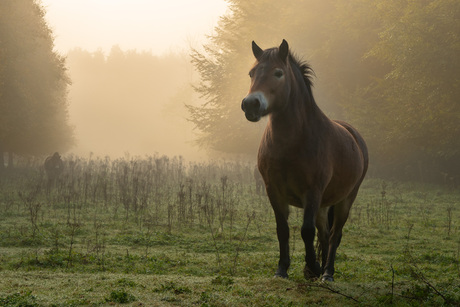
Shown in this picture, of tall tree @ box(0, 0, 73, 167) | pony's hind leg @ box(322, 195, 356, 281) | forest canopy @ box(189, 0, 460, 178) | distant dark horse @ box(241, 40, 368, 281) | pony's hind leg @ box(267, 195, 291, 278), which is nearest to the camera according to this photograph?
distant dark horse @ box(241, 40, 368, 281)

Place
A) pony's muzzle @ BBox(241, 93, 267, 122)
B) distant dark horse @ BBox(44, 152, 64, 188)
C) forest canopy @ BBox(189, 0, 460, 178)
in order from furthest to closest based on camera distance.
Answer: distant dark horse @ BBox(44, 152, 64, 188)
forest canopy @ BBox(189, 0, 460, 178)
pony's muzzle @ BBox(241, 93, 267, 122)

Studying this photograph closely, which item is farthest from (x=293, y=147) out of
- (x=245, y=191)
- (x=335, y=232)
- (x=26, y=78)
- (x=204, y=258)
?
(x=26, y=78)

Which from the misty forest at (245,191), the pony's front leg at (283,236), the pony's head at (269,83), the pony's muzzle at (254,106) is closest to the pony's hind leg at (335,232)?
the misty forest at (245,191)

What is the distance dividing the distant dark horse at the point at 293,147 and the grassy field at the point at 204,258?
922 mm

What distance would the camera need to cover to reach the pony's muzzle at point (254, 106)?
5402 millimetres

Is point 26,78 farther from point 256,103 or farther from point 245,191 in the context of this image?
point 256,103

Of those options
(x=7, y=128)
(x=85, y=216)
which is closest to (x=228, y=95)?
(x=7, y=128)

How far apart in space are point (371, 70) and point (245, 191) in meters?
10.9

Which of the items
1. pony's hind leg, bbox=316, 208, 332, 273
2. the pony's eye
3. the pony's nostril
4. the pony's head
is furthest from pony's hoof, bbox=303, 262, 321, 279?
the pony's eye

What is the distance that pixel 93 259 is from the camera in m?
8.91

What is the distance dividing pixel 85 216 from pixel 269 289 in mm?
10516

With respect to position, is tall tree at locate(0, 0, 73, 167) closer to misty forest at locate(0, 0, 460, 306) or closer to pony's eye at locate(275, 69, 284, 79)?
misty forest at locate(0, 0, 460, 306)

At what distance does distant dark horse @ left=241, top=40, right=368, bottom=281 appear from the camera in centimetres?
583

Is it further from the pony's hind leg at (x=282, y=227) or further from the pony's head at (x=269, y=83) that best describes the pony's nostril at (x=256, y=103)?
the pony's hind leg at (x=282, y=227)
